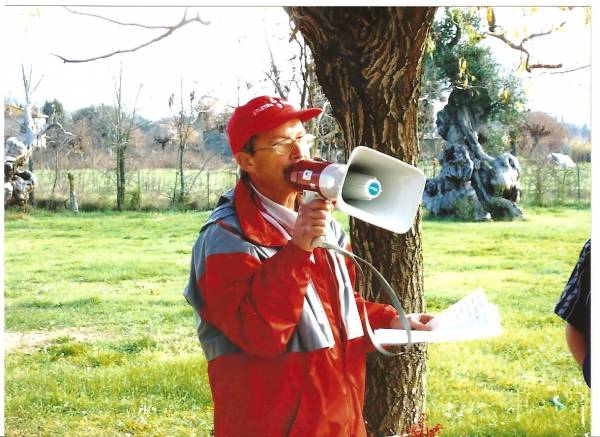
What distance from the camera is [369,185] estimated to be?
1.72 m

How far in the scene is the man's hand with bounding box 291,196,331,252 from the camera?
1586 mm

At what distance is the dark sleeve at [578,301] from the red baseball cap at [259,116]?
25.0 inches

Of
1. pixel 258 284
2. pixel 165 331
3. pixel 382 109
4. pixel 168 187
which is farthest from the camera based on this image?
pixel 168 187

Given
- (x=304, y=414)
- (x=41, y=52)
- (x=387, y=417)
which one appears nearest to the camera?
(x=304, y=414)

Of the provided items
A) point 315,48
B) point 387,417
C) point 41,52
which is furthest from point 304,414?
point 41,52

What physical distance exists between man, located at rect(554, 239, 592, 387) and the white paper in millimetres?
142

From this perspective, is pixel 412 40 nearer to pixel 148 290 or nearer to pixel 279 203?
pixel 279 203

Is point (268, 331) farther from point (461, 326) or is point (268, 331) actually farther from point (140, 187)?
point (140, 187)

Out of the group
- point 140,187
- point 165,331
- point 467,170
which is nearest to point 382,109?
point 165,331

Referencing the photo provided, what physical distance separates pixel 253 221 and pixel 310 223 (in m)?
0.18

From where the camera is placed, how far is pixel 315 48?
8.41 ft

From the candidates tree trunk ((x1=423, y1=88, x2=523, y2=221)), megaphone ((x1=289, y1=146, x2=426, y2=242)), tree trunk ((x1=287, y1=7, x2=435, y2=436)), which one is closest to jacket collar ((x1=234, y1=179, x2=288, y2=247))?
megaphone ((x1=289, y1=146, x2=426, y2=242))

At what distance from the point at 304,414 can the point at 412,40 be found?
134 cm

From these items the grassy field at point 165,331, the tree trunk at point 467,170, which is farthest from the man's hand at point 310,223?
the tree trunk at point 467,170
